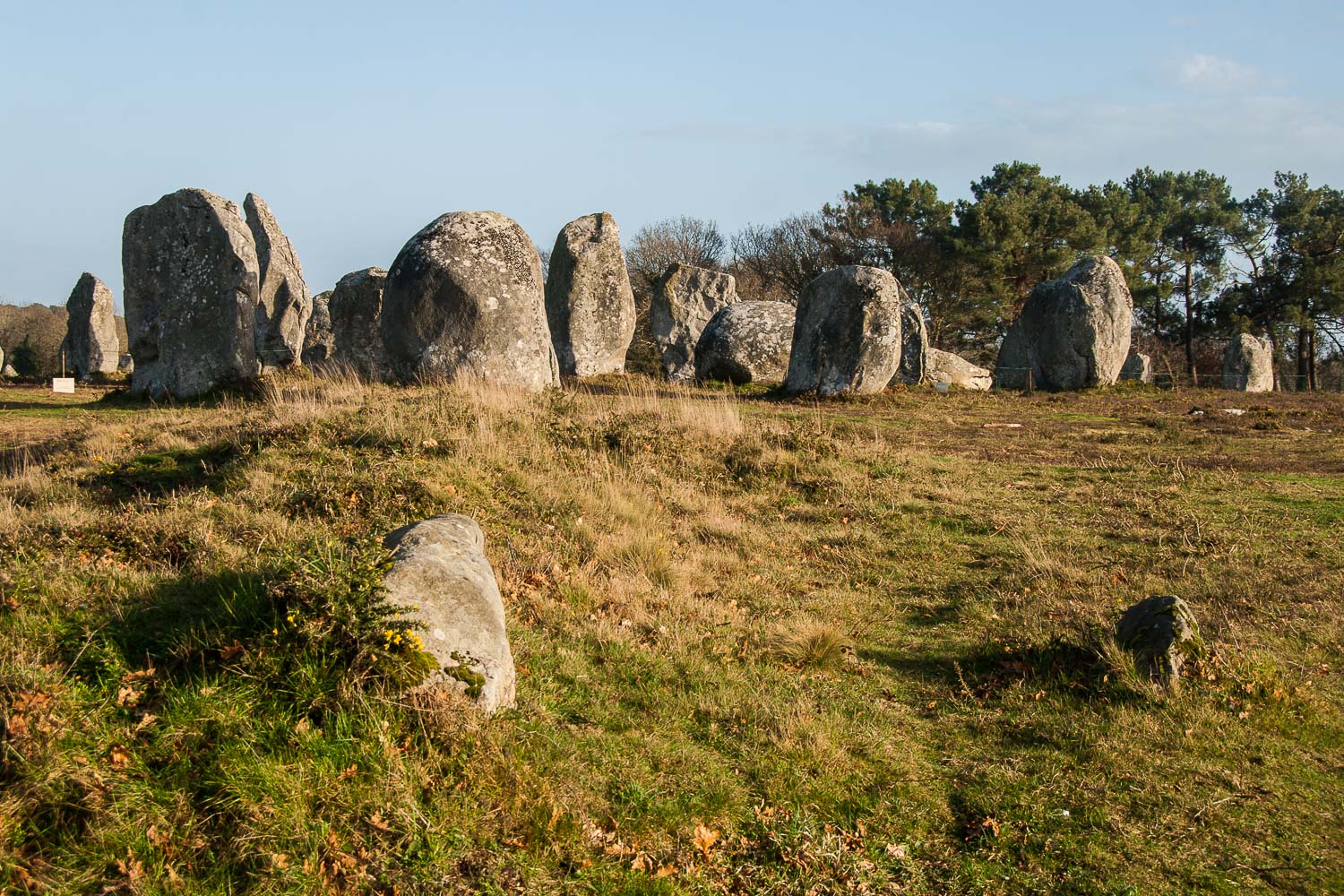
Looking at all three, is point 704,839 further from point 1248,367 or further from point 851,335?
point 1248,367

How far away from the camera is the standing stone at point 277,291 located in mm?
24156

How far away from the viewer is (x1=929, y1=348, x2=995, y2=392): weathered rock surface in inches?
993

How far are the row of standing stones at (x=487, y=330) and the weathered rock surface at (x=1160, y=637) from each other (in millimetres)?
14

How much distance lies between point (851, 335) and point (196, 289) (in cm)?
1277

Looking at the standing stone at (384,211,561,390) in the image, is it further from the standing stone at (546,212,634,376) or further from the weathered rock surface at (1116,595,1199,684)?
the standing stone at (546,212,634,376)

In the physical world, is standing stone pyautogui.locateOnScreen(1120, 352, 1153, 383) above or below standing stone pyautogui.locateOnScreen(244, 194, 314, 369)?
below

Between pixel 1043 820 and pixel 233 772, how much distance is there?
3.83 metres

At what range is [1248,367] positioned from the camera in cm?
3350

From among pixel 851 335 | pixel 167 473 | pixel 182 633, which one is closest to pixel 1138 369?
pixel 851 335

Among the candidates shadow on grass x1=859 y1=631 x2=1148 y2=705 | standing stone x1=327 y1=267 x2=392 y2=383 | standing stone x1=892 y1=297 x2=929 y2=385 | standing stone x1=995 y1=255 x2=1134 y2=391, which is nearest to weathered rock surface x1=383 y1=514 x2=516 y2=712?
shadow on grass x1=859 y1=631 x2=1148 y2=705

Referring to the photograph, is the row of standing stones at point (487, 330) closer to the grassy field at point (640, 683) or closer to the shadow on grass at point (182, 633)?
the grassy field at point (640, 683)

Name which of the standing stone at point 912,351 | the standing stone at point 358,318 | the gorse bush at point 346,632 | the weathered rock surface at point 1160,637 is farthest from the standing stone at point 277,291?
the weathered rock surface at point 1160,637

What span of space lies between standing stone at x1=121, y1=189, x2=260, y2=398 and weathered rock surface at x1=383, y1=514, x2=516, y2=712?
42.0 ft

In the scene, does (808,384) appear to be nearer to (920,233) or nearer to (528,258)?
(528,258)
